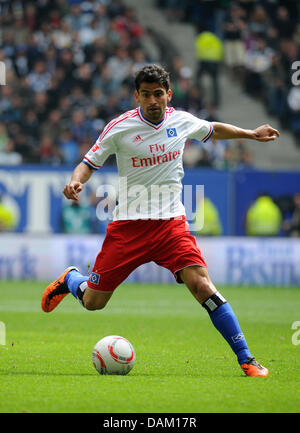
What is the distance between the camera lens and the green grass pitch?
5707 millimetres

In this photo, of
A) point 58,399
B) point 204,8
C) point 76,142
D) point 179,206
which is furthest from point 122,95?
point 58,399

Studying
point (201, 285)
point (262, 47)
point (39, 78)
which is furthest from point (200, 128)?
point (262, 47)

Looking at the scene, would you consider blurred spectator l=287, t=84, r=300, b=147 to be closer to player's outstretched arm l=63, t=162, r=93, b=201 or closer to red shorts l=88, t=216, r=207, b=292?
red shorts l=88, t=216, r=207, b=292

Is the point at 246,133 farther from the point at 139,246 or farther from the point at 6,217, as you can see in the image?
the point at 6,217

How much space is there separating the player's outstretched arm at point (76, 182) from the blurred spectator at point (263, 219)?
11.7 metres

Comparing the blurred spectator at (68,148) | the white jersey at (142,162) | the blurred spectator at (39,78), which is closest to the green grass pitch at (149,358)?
the white jersey at (142,162)

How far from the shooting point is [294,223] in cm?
1948

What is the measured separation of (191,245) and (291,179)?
525 inches

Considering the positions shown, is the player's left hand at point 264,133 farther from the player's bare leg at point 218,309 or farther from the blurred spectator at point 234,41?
the blurred spectator at point 234,41

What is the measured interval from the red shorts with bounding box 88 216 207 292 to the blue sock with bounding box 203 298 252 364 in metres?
0.42

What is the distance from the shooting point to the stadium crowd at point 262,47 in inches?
900

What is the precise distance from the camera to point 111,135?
7379 millimetres

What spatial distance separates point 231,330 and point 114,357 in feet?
3.19
